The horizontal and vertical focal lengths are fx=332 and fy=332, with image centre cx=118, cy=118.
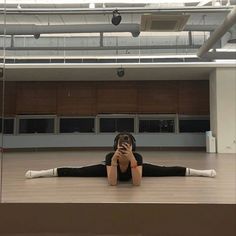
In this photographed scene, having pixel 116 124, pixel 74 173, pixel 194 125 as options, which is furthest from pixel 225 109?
pixel 74 173

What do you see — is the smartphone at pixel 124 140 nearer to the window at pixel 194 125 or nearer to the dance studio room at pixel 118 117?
the dance studio room at pixel 118 117

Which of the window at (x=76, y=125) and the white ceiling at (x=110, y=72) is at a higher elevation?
the white ceiling at (x=110, y=72)

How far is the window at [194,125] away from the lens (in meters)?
8.99

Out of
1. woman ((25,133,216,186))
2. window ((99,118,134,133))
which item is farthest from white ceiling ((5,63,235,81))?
woman ((25,133,216,186))

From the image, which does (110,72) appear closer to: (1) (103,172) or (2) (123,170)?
(1) (103,172)

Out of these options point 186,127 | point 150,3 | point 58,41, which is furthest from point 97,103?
point 150,3

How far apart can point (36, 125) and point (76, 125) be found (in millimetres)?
1096

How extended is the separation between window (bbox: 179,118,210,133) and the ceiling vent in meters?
5.13

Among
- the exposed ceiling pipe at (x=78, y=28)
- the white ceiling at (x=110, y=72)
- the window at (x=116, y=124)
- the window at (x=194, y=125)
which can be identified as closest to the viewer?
the exposed ceiling pipe at (x=78, y=28)

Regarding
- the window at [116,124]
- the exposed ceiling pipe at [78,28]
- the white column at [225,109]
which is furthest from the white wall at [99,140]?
the exposed ceiling pipe at [78,28]

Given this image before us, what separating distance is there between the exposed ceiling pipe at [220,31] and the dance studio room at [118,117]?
0.03 meters

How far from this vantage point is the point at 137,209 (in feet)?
5.54

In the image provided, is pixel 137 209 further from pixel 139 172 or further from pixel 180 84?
pixel 180 84

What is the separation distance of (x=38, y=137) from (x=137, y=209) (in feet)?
24.7
